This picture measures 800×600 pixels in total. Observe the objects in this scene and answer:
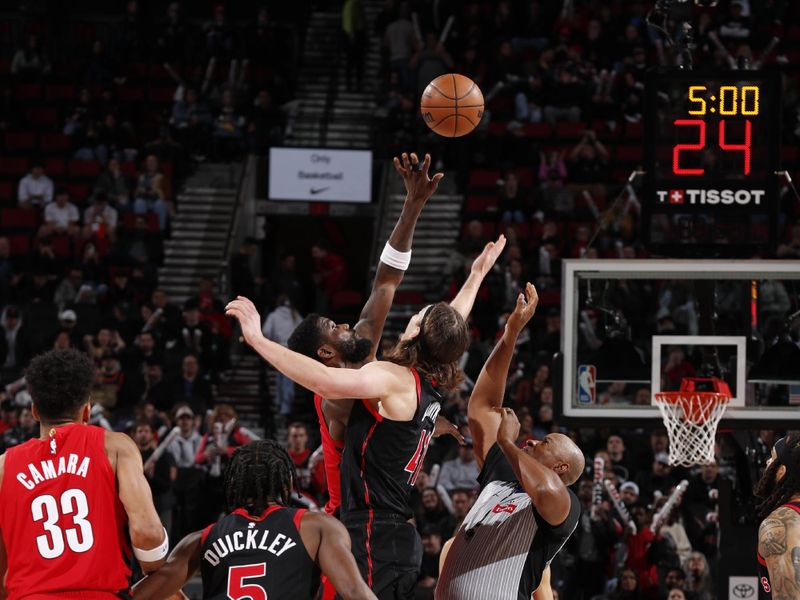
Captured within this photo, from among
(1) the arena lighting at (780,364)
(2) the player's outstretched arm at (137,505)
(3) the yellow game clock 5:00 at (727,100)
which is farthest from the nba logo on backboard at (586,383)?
(2) the player's outstretched arm at (137,505)

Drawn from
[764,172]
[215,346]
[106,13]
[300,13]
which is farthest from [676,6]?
[106,13]

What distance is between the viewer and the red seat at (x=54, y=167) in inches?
795

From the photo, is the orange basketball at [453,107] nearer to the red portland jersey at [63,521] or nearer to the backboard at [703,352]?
the backboard at [703,352]

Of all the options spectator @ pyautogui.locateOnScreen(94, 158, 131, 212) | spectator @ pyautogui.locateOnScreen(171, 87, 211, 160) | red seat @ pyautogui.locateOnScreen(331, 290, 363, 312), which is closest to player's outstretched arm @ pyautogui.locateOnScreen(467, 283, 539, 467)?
red seat @ pyautogui.locateOnScreen(331, 290, 363, 312)

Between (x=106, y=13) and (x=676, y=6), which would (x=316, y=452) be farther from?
(x=106, y=13)

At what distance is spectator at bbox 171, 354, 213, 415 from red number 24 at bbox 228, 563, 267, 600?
10280mm

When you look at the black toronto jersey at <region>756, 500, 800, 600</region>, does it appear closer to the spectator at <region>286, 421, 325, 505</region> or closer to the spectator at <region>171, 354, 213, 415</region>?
the spectator at <region>286, 421, 325, 505</region>

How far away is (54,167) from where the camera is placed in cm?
2023

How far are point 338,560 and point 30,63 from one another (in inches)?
758

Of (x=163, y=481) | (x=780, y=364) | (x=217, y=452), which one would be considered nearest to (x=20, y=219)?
(x=217, y=452)

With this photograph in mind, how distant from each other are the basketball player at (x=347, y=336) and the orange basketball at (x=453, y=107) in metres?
1.55

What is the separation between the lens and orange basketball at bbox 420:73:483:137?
793 cm

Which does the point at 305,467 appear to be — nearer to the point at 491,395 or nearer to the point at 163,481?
the point at 163,481

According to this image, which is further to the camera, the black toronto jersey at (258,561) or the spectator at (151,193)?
the spectator at (151,193)
